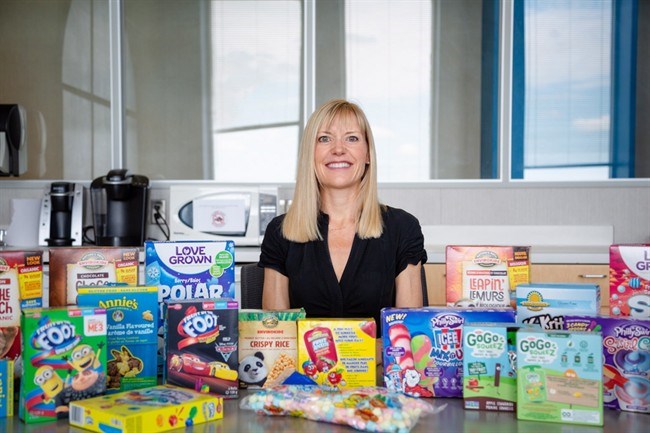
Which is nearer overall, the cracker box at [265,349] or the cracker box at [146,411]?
A: the cracker box at [146,411]

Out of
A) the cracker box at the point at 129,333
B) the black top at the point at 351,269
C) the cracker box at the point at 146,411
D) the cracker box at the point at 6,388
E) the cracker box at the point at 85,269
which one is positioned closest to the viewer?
the cracker box at the point at 146,411

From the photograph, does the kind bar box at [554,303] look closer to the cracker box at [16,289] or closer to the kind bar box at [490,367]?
the kind bar box at [490,367]

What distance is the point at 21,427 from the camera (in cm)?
117

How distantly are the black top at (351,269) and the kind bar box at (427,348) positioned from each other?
0.76 meters

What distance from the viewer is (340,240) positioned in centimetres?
217

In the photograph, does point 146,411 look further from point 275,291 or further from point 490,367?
point 275,291

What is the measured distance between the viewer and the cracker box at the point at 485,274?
62.3 inches

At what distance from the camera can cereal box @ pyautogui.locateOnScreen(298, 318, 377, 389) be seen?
4.40 ft

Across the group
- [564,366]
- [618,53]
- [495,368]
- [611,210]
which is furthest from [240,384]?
[618,53]

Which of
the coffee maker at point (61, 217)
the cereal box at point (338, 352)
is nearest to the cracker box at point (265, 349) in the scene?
the cereal box at point (338, 352)

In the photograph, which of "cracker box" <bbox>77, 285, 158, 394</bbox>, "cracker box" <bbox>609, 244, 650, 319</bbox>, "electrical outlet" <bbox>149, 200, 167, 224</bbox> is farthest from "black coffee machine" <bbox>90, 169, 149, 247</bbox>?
"cracker box" <bbox>609, 244, 650, 319</bbox>

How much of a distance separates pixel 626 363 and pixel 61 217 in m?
3.04

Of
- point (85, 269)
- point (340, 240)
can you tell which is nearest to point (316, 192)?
point (340, 240)

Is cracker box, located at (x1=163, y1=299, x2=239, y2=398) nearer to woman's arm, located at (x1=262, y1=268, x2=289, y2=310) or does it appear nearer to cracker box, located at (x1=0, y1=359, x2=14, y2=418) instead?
cracker box, located at (x1=0, y1=359, x2=14, y2=418)
